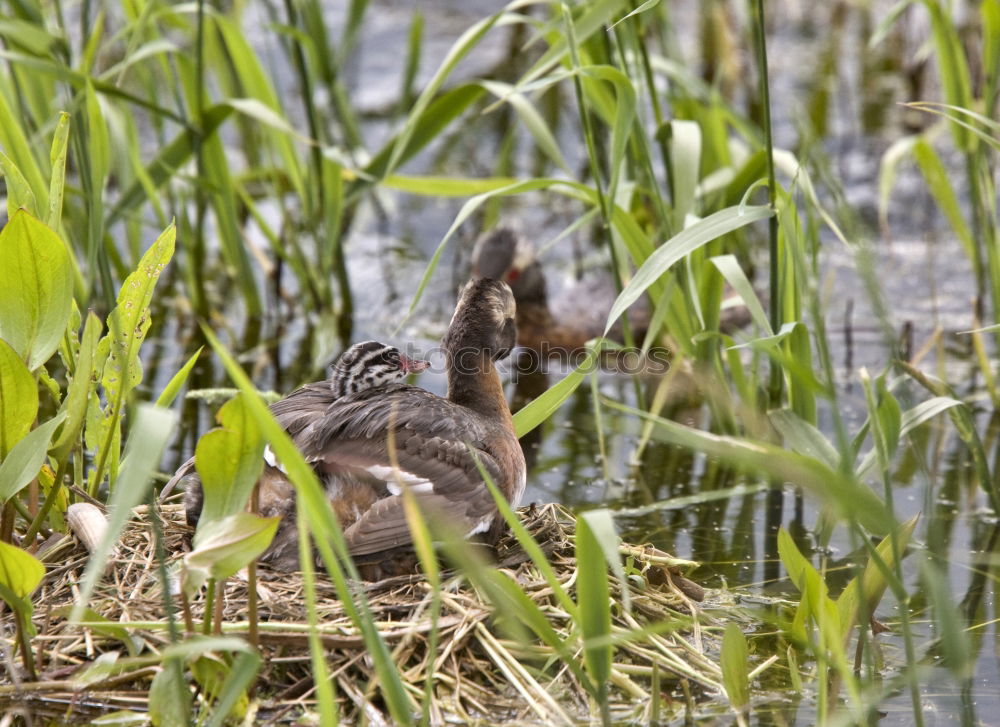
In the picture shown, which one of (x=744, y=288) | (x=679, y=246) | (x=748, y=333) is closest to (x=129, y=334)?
(x=679, y=246)

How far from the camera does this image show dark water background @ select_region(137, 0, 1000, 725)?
4.25 meters

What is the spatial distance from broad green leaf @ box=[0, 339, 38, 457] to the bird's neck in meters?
1.45

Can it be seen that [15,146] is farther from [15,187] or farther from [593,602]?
[593,602]

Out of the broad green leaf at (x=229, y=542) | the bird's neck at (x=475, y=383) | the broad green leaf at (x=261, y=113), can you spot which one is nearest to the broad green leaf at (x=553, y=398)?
the bird's neck at (x=475, y=383)

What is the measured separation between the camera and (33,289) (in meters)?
3.40

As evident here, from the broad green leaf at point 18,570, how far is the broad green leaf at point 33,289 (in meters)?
0.61

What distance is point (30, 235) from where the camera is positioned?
332cm

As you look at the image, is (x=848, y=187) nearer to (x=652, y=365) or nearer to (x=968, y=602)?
(x=652, y=365)

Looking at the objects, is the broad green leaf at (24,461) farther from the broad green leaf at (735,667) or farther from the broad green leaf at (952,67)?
the broad green leaf at (952,67)

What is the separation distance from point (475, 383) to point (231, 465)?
1.52m

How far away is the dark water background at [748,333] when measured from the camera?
425 centimetres

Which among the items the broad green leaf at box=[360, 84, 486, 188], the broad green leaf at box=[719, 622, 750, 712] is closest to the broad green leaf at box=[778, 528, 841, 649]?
the broad green leaf at box=[719, 622, 750, 712]

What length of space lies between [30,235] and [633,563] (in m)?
1.95

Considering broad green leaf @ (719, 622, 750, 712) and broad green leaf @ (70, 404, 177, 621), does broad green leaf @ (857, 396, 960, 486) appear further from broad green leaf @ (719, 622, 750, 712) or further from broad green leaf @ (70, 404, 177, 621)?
broad green leaf @ (70, 404, 177, 621)
